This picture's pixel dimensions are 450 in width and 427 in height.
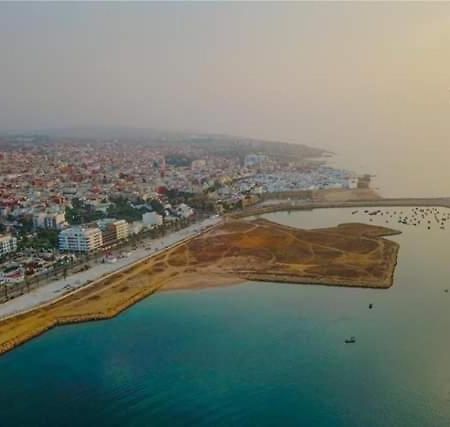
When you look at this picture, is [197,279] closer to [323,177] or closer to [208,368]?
[208,368]

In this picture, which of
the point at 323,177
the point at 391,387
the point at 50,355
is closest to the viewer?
the point at 391,387

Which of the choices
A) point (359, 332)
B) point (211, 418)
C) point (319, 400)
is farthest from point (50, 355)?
point (359, 332)

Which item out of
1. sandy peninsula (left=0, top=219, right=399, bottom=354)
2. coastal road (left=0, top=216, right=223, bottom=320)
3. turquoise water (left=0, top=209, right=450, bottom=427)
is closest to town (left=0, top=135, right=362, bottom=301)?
coastal road (left=0, top=216, right=223, bottom=320)

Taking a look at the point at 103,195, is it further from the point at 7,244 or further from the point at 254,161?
the point at 254,161

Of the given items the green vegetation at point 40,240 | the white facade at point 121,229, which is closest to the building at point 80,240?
the green vegetation at point 40,240

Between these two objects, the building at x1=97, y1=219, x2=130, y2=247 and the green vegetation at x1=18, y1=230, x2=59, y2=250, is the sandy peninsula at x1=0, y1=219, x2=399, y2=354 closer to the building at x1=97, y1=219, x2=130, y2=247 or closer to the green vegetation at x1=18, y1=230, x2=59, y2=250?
the building at x1=97, y1=219, x2=130, y2=247

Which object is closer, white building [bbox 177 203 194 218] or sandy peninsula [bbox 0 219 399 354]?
sandy peninsula [bbox 0 219 399 354]
